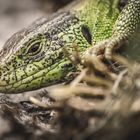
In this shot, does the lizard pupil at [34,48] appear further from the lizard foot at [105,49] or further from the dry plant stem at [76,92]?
the dry plant stem at [76,92]

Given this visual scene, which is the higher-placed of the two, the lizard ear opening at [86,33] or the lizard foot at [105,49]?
the lizard ear opening at [86,33]

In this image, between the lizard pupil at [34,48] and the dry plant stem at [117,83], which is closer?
the dry plant stem at [117,83]

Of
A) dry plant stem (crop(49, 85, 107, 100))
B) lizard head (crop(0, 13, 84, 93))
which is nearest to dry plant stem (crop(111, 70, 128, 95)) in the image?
dry plant stem (crop(49, 85, 107, 100))

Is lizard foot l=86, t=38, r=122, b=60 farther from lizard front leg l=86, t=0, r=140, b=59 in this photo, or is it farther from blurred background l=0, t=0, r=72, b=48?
blurred background l=0, t=0, r=72, b=48

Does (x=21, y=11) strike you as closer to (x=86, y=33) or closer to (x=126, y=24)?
(x=86, y=33)

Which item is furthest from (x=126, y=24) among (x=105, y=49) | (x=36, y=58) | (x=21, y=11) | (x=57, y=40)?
(x=21, y=11)

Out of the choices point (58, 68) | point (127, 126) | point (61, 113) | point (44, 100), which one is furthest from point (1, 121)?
point (127, 126)

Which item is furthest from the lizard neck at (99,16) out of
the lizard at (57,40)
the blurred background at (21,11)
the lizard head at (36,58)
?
the blurred background at (21,11)

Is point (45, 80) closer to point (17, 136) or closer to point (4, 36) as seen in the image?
point (17, 136)
